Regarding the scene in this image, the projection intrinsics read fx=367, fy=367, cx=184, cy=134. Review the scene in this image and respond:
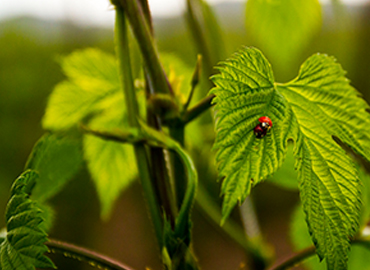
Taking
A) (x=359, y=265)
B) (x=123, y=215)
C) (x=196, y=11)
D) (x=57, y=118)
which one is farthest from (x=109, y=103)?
(x=123, y=215)

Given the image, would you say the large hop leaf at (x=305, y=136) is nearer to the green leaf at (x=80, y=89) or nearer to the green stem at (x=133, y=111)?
the green stem at (x=133, y=111)

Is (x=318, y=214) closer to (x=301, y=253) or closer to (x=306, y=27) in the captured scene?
(x=301, y=253)

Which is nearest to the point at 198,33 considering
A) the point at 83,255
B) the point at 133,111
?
the point at 133,111

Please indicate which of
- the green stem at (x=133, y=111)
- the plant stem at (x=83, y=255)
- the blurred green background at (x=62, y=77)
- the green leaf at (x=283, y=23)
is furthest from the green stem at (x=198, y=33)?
the blurred green background at (x=62, y=77)

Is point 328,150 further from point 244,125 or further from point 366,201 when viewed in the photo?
point 366,201

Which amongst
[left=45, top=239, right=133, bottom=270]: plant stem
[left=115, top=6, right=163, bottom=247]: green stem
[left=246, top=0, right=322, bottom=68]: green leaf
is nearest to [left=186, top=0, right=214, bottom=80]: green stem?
[left=246, top=0, right=322, bottom=68]: green leaf
